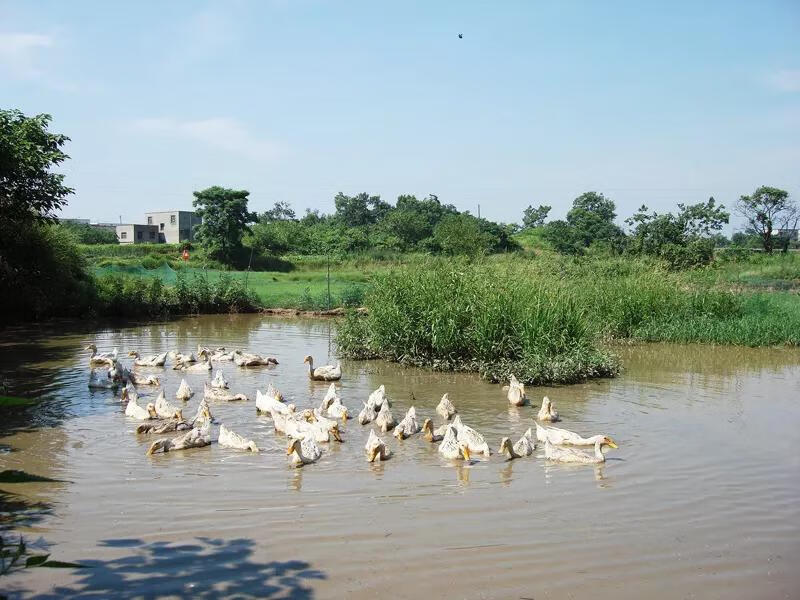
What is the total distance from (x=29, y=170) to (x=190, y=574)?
1530cm

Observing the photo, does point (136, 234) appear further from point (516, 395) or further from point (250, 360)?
point (516, 395)

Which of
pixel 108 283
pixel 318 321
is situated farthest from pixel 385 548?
pixel 108 283

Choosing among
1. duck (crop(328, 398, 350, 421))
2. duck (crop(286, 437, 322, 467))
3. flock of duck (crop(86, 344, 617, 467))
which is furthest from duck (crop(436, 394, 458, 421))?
duck (crop(286, 437, 322, 467))

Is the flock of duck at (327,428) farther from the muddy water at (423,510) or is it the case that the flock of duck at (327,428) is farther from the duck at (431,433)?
the muddy water at (423,510)

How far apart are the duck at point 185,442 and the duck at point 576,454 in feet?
14.0

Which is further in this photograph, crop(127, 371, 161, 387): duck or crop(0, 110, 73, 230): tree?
crop(0, 110, 73, 230): tree

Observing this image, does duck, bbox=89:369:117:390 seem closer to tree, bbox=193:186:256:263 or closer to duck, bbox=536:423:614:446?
duck, bbox=536:423:614:446

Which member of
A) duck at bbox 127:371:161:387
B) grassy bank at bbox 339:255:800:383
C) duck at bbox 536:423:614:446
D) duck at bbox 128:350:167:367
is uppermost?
grassy bank at bbox 339:255:800:383

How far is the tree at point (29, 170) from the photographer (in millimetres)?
16969

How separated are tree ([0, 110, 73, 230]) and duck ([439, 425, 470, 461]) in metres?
13.2

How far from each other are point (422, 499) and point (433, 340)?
7313 millimetres

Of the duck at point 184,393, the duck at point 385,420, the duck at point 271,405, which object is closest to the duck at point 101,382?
the duck at point 184,393

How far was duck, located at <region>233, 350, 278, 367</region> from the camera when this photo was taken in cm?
1479

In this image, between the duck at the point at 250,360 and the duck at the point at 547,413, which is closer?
the duck at the point at 547,413
